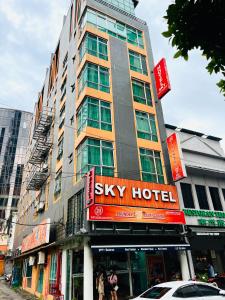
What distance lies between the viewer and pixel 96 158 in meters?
16.8

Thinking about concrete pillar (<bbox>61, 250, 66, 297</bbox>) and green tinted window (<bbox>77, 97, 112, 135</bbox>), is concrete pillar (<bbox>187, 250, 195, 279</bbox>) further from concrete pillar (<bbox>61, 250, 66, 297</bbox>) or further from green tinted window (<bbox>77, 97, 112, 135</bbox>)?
green tinted window (<bbox>77, 97, 112, 135</bbox>)

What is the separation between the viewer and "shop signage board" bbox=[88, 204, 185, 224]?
1413 centimetres

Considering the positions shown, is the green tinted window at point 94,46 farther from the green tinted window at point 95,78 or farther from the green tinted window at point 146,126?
the green tinted window at point 146,126

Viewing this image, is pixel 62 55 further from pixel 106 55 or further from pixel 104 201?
pixel 104 201

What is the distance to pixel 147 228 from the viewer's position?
15.6m

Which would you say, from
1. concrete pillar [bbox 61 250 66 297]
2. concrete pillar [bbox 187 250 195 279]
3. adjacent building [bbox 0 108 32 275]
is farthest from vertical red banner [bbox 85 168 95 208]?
adjacent building [bbox 0 108 32 275]

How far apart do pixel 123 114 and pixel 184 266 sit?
37.1ft

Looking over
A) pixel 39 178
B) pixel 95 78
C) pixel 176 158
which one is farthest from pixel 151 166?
pixel 39 178

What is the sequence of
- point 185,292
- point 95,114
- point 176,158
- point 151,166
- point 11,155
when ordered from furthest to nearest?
point 11,155, point 151,166, point 95,114, point 176,158, point 185,292

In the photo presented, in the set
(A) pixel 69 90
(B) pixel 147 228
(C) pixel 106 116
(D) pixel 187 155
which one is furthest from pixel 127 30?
(B) pixel 147 228

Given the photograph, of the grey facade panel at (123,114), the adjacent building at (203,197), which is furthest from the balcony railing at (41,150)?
the adjacent building at (203,197)

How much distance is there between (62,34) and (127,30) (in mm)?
11451

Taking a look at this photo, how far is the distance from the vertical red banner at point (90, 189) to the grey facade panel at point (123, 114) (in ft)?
8.35

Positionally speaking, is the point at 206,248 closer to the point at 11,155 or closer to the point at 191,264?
the point at 191,264
